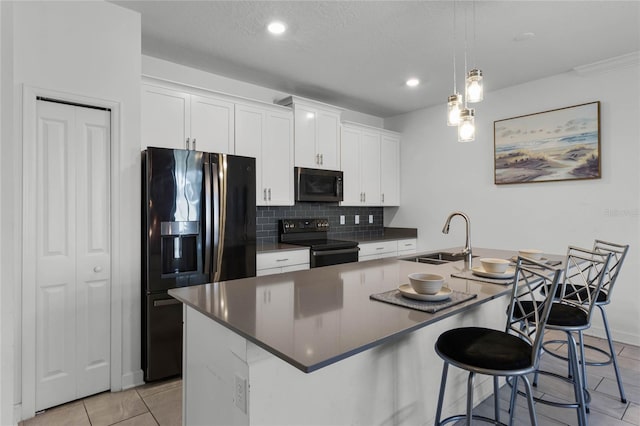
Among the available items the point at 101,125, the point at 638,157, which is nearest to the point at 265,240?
the point at 101,125

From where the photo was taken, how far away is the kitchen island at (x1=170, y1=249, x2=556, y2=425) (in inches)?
45.0

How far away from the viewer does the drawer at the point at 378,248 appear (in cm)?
429

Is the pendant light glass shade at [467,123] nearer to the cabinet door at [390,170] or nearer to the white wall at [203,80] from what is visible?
the white wall at [203,80]

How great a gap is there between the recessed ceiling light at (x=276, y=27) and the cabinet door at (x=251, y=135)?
35.5 inches

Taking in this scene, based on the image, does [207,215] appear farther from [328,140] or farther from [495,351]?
[495,351]

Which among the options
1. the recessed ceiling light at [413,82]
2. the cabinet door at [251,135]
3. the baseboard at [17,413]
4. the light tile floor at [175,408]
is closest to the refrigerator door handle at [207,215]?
the cabinet door at [251,135]

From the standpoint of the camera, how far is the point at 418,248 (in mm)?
5027

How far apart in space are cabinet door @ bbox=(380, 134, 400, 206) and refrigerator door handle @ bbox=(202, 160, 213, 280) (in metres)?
2.78

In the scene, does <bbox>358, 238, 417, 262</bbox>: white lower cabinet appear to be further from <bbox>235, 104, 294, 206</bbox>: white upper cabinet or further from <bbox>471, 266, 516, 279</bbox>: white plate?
<bbox>471, 266, 516, 279</bbox>: white plate

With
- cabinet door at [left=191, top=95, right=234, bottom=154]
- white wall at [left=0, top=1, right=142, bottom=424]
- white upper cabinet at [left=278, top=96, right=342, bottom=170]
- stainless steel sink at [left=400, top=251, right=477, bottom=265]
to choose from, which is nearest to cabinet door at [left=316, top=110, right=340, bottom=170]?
white upper cabinet at [left=278, top=96, right=342, bottom=170]

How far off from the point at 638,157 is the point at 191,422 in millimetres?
4149

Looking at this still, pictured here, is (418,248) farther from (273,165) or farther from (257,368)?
(257,368)

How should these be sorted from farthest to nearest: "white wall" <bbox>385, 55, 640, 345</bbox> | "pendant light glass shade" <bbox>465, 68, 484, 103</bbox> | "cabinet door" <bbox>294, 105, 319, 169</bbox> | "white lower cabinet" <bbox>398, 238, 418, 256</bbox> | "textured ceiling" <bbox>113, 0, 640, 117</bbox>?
"white lower cabinet" <bbox>398, 238, 418, 256</bbox>
"cabinet door" <bbox>294, 105, 319, 169</bbox>
"white wall" <bbox>385, 55, 640, 345</bbox>
"textured ceiling" <bbox>113, 0, 640, 117</bbox>
"pendant light glass shade" <bbox>465, 68, 484, 103</bbox>

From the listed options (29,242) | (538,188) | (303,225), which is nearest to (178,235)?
(29,242)
